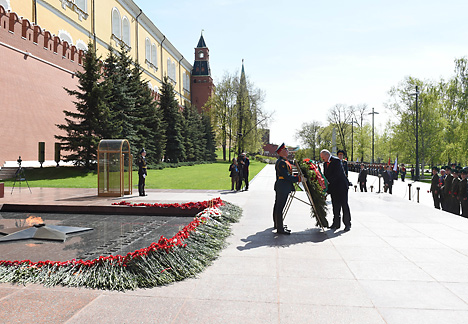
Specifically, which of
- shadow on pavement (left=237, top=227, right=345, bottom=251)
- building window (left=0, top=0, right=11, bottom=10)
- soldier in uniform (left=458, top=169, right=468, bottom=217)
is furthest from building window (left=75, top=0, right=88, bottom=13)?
soldier in uniform (left=458, top=169, right=468, bottom=217)

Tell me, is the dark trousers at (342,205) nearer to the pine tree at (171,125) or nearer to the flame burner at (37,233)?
the flame burner at (37,233)

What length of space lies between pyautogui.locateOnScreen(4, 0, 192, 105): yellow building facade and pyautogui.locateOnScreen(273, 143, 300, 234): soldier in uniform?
25924mm

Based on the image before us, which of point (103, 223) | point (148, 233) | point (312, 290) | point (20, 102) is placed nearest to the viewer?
point (312, 290)

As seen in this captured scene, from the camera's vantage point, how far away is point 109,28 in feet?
132

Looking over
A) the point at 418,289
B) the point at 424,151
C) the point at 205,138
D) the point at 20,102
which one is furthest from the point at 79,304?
the point at 205,138

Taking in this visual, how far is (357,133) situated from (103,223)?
226 feet

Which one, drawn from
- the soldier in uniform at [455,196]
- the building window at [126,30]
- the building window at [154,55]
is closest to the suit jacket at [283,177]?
the soldier in uniform at [455,196]

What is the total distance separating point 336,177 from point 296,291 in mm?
3887

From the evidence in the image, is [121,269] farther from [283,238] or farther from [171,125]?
[171,125]

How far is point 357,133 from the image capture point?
229ft

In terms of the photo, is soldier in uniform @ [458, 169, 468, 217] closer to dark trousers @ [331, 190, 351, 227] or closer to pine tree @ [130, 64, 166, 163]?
dark trousers @ [331, 190, 351, 227]

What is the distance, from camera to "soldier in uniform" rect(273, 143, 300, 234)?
654 centimetres

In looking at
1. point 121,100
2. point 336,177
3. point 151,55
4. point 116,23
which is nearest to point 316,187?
point 336,177

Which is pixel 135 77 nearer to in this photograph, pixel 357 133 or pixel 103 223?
pixel 103 223
